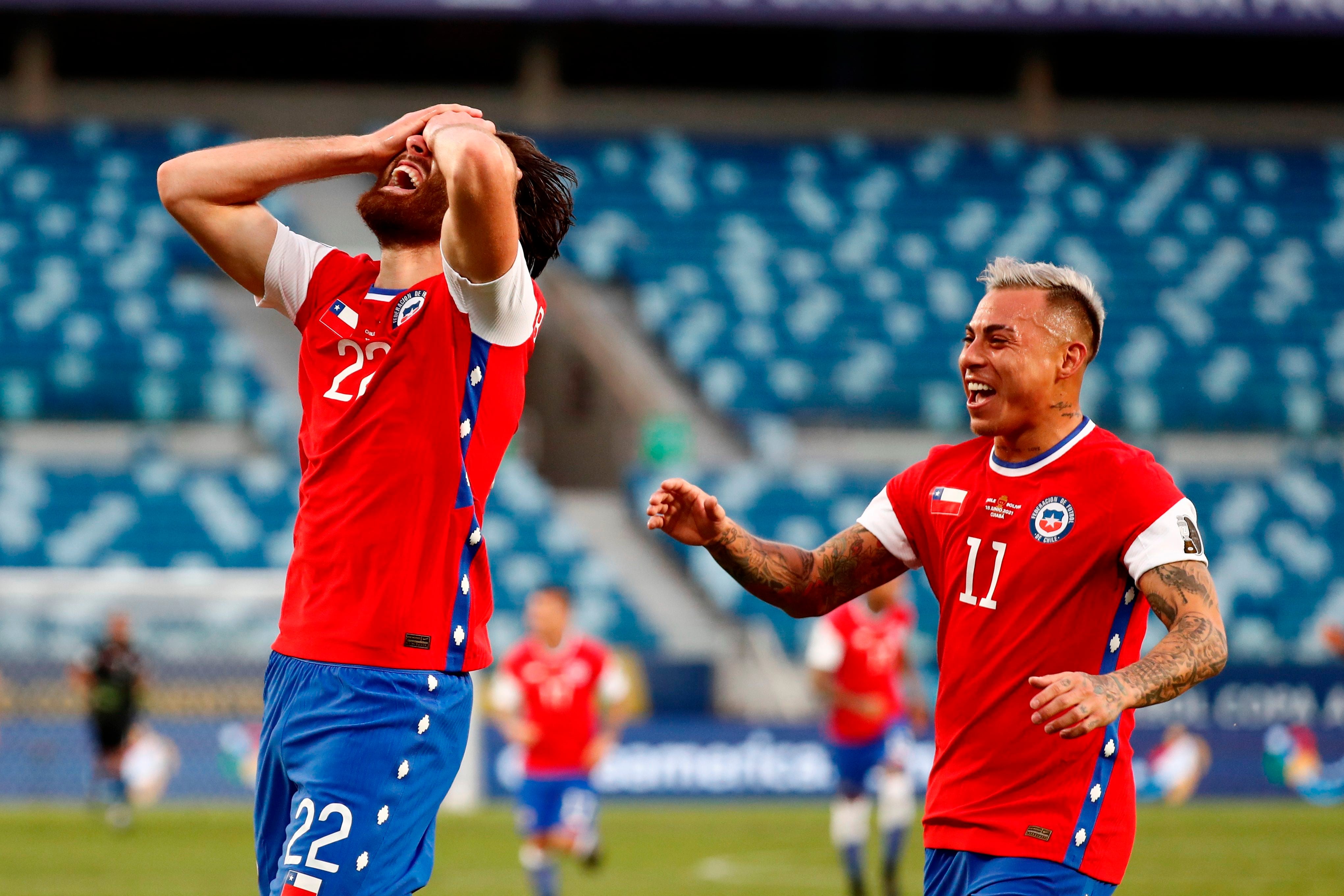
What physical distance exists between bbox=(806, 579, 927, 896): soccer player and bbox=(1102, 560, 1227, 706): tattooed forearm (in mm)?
8437

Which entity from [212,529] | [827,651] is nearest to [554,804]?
[827,651]

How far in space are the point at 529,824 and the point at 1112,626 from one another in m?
7.60

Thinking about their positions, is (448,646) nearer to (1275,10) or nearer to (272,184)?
(272,184)

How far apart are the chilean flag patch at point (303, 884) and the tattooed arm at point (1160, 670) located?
1.70 m

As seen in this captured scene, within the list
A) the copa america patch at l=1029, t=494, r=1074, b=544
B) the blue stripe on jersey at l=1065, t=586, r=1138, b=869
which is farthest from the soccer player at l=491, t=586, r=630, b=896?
the copa america patch at l=1029, t=494, r=1074, b=544

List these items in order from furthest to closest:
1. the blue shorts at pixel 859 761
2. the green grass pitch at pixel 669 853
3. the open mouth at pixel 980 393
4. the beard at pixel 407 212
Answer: the blue shorts at pixel 859 761, the green grass pitch at pixel 669 853, the open mouth at pixel 980 393, the beard at pixel 407 212

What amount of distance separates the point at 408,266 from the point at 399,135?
0.33m

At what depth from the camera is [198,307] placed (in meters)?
23.7

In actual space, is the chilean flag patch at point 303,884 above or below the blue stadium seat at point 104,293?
below

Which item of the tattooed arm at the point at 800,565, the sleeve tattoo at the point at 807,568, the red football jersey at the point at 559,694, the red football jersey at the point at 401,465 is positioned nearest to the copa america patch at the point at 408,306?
the red football jersey at the point at 401,465

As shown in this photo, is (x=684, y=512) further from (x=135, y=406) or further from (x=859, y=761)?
(x=135, y=406)

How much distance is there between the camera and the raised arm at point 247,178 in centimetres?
413

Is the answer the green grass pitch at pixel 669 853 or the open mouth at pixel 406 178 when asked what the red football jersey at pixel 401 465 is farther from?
the green grass pitch at pixel 669 853

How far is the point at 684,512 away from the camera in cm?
461
